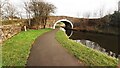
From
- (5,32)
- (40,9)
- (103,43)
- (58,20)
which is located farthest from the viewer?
(58,20)

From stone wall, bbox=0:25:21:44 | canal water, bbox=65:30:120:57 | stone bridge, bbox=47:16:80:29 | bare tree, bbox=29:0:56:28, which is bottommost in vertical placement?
canal water, bbox=65:30:120:57

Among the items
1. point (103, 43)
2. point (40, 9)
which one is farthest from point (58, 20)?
point (103, 43)

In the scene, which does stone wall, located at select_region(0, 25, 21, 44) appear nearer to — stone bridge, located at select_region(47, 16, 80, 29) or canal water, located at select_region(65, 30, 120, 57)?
canal water, located at select_region(65, 30, 120, 57)

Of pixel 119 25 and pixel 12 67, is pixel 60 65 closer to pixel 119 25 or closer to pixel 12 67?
pixel 12 67

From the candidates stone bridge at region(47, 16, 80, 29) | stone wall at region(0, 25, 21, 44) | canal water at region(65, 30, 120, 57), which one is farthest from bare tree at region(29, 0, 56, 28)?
stone wall at region(0, 25, 21, 44)

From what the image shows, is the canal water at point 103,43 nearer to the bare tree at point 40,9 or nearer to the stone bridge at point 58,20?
the bare tree at point 40,9

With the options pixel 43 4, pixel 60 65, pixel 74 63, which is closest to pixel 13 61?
pixel 60 65

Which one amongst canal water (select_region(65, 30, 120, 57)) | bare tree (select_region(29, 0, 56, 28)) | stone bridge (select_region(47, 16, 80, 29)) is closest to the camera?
canal water (select_region(65, 30, 120, 57))

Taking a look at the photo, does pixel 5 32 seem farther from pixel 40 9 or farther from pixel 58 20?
pixel 58 20

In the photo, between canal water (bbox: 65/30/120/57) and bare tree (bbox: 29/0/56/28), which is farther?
bare tree (bbox: 29/0/56/28)

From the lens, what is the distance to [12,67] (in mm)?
8258

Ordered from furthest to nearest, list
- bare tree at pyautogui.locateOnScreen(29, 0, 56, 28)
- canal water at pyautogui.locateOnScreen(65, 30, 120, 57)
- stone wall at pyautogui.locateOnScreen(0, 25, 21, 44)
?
bare tree at pyautogui.locateOnScreen(29, 0, 56, 28) < canal water at pyautogui.locateOnScreen(65, 30, 120, 57) < stone wall at pyautogui.locateOnScreen(0, 25, 21, 44)

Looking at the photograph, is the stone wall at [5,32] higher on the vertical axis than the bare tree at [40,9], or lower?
lower

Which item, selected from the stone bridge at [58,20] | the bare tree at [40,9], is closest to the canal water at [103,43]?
the bare tree at [40,9]
